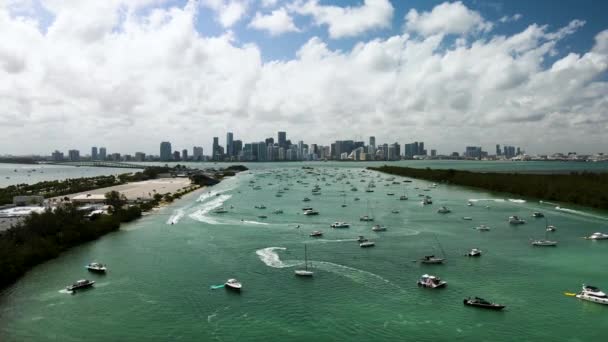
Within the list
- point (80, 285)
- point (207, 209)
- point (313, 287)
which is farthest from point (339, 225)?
point (80, 285)

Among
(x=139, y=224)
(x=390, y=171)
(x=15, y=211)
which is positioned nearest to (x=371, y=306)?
(x=139, y=224)

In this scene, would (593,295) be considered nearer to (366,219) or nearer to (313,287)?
(313,287)

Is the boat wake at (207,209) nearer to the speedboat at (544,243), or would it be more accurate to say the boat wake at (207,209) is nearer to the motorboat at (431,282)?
the motorboat at (431,282)

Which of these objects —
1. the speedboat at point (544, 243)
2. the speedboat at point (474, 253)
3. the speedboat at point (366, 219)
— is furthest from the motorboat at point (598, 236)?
the speedboat at point (366, 219)

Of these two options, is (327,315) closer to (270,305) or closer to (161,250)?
(270,305)

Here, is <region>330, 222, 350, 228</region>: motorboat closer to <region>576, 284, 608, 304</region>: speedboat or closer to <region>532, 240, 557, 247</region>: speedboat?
<region>532, 240, 557, 247</region>: speedboat

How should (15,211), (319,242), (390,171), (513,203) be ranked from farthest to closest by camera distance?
1. (390,171)
2. (513,203)
3. (15,211)
4. (319,242)

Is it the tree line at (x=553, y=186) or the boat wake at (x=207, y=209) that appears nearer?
the boat wake at (x=207, y=209)
